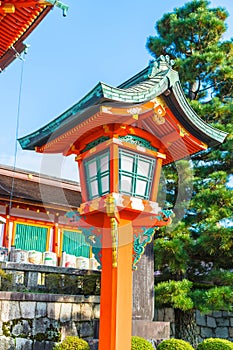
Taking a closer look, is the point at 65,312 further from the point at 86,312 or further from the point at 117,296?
the point at 117,296

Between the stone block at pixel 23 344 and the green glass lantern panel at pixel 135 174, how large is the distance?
359 cm

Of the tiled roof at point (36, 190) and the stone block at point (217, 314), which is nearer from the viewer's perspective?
the stone block at point (217, 314)

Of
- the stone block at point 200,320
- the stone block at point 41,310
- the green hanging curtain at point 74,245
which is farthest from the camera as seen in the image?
the green hanging curtain at point 74,245

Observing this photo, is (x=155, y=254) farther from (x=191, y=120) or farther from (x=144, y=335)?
(x=191, y=120)

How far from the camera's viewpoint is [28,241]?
15164 millimetres

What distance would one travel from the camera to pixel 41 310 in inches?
326

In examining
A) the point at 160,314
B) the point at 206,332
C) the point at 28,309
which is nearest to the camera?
the point at 28,309

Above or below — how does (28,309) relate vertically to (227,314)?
above

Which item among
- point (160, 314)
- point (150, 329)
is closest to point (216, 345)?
point (150, 329)

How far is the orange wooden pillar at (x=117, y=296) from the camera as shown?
643 centimetres

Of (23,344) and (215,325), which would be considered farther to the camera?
(215,325)

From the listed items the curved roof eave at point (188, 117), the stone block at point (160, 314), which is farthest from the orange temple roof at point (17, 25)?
the stone block at point (160, 314)

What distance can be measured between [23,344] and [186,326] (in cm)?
462

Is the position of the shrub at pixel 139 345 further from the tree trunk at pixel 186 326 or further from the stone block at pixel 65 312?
the tree trunk at pixel 186 326
